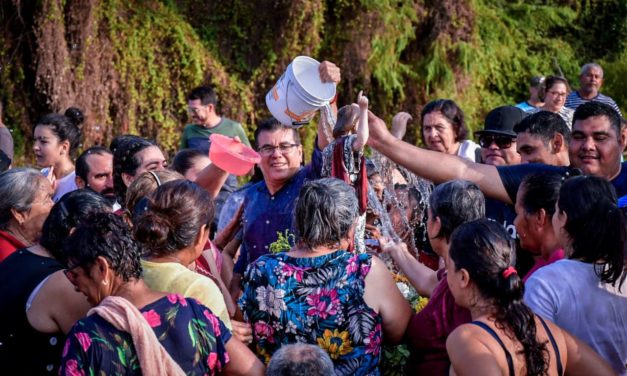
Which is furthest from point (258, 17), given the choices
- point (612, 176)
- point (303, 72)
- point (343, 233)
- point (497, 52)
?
point (343, 233)

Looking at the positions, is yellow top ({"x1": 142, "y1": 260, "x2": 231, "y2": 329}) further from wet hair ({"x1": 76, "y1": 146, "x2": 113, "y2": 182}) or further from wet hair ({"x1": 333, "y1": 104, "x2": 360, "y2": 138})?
wet hair ({"x1": 76, "y1": 146, "x2": 113, "y2": 182})

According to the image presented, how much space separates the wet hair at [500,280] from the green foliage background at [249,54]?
24.4 ft

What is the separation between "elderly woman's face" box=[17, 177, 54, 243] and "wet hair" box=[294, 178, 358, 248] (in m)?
1.36

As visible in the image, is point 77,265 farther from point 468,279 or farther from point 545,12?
point 545,12

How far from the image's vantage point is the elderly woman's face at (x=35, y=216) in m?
3.85

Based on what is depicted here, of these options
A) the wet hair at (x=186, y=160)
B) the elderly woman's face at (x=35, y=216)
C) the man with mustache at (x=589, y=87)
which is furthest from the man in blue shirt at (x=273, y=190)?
the man with mustache at (x=589, y=87)

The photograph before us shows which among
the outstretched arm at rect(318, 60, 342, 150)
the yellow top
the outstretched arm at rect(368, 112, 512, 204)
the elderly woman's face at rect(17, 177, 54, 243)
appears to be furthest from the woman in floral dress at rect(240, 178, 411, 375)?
the elderly woman's face at rect(17, 177, 54, 243)

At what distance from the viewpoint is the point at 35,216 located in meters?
3.88

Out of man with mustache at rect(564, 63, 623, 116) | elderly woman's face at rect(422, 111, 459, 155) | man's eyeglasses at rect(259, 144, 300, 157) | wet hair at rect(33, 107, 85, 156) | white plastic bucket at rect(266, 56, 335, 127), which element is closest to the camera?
white plastic bucket at rect(266, 56, 335, 127)

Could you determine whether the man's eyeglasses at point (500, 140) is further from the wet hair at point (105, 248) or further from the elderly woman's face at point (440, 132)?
the wet hair at point (105, 248)

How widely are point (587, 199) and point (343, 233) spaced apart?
0.90m

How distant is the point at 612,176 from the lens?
4.27m

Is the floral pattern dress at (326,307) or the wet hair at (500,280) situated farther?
the floral pattern dress at (326,307)

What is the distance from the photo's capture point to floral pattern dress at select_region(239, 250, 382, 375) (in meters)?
3.12
